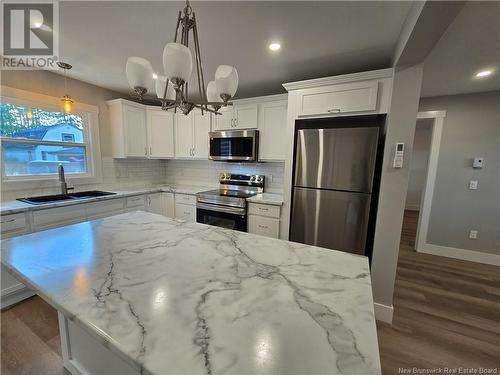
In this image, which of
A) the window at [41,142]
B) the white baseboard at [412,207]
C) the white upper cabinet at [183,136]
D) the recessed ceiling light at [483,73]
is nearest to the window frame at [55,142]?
the window at [41,142]

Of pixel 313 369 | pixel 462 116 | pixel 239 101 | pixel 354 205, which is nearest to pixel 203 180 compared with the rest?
pixel 239 101

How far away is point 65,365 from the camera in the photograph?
1.37 metres

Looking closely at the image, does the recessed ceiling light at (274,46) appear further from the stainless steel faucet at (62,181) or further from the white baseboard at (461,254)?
the white baseboard at (461,254)

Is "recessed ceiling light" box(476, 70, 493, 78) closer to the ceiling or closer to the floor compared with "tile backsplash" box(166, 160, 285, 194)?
closer to the ceiling

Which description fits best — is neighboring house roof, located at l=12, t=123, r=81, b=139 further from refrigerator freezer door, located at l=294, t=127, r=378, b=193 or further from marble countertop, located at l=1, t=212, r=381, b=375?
refrigerator freezer door, located at l=294, t=127, r=378, b=193

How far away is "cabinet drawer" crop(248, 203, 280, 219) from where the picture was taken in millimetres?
2566

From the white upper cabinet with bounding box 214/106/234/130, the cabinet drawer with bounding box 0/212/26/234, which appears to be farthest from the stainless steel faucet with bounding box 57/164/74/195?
the white upper cabinet with bounding box 214/106/234/130

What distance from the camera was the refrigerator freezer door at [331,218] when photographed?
2.06 metres

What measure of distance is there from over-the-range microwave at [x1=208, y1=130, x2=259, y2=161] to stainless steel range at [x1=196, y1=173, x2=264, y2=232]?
47 cm

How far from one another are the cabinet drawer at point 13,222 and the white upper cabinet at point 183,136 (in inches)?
78.1

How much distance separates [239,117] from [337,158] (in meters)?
1.51

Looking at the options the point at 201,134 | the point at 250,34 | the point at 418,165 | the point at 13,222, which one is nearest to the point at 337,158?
the point at 250,34

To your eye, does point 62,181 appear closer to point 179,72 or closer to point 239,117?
point 239,117

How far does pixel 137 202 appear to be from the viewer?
10.4ft
